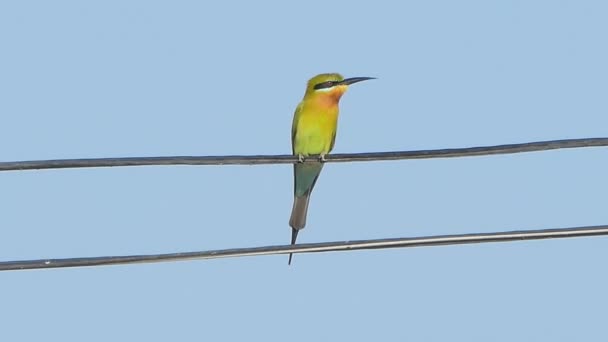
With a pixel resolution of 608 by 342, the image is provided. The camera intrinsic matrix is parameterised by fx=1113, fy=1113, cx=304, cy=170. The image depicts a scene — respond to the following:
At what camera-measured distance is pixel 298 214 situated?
22.9ft

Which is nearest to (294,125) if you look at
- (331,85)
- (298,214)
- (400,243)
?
(331,85)

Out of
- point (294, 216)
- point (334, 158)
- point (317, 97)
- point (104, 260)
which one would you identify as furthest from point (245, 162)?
point (317, 97)

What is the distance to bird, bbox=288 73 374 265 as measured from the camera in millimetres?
7227

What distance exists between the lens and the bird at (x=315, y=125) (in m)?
7.23

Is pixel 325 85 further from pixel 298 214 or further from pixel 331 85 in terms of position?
pixel 298 214

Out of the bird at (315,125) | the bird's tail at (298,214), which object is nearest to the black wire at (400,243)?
the bird's tail at (298,214)

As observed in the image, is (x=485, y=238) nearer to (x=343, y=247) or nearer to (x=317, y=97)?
(x=343, y=247)

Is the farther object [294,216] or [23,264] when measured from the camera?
[294,216]

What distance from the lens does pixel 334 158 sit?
15.7 feet

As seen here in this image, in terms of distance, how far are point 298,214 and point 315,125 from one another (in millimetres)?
670

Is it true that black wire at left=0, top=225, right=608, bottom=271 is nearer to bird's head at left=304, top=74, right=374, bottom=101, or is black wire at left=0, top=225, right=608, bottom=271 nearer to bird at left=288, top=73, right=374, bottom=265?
bird at left=288, top=73, right=374, bottom=265

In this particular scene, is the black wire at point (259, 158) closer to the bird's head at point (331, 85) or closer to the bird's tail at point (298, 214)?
the bird's tail at point (298, 214)

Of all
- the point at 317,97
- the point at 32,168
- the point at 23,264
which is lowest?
the point at 23,264

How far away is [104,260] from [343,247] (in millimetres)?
888
